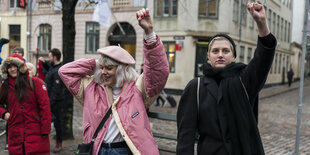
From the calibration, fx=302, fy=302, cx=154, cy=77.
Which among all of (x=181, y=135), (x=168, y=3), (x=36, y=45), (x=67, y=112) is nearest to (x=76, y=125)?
(x=67, y=112)

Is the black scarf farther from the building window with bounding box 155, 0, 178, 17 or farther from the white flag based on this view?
the building window with bounding box 155, 0, 178, 17

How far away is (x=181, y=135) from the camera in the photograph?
228 cm

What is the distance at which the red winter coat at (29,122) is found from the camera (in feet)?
12.7

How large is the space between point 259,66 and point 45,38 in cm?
2449

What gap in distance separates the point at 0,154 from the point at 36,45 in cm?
2088

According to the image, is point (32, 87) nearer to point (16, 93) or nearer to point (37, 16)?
point (16, 93)

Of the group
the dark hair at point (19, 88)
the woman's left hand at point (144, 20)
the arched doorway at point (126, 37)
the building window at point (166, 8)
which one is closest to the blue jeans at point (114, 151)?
the woman's left hand at point (144, 20)

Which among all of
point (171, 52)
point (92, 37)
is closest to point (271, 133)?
point (171, 52)

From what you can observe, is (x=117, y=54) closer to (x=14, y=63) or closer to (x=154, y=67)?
(x=154, y=67)

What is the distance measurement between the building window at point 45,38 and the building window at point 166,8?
31.6 feet

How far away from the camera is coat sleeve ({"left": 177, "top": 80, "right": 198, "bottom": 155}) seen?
→ 7.34 feet

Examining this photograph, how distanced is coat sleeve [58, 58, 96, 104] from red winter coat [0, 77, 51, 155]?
4.50 ft

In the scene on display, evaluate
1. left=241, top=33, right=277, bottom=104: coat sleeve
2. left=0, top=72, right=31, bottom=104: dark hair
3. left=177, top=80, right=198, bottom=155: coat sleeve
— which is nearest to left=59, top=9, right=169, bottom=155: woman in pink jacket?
left=177, top=80, right=198, bottom=155: coat sleeve

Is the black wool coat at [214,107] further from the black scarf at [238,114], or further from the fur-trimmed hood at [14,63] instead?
the fur-trimmed hood at [14,63]
